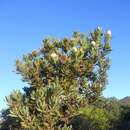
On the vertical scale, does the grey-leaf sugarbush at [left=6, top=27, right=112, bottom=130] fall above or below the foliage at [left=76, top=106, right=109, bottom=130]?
below

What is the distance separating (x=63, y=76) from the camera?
15750mm

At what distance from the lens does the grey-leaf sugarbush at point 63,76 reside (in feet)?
48.7

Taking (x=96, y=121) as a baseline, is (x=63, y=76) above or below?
below

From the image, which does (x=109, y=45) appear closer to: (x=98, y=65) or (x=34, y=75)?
(x=98, y=65)

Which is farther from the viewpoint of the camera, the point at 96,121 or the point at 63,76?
the point at 96,121

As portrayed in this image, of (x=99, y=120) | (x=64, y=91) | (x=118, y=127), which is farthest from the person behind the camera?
(x=118, y=127)

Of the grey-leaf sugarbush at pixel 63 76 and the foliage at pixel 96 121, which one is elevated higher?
the foliage at pixel 96 121

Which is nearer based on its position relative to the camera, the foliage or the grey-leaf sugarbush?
the grey-leaf sugarbush

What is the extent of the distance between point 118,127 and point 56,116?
209 feet

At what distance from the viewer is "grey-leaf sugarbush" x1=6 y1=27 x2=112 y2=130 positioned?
14.8 meters

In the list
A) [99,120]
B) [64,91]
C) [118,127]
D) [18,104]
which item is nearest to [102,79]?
[64,91]

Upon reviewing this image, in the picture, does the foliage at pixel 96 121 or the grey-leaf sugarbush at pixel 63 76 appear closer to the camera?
the grey-leaf sugarbush at pixel 63 76

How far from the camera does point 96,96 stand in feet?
52.3

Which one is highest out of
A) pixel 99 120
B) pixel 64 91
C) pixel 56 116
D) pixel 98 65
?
pixel 99 120
